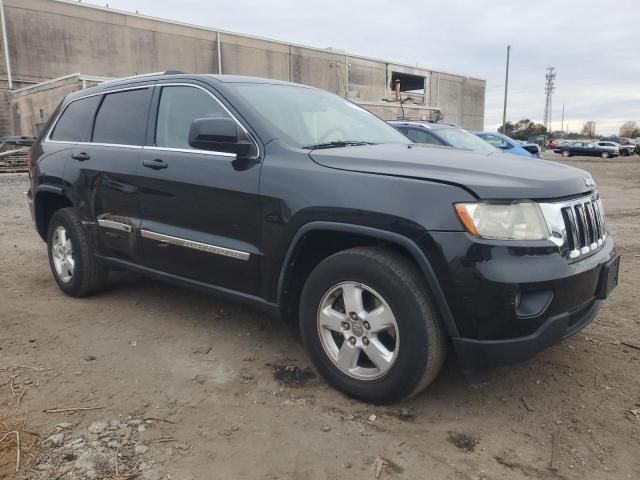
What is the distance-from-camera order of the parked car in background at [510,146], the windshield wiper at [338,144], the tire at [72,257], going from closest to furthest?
1. the windshield wiper at [338,144]
2. the tire at [72,257]
3. the parked car in background at [510,146]

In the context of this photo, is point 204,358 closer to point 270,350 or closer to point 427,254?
point 270,350

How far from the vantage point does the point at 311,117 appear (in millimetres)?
3672

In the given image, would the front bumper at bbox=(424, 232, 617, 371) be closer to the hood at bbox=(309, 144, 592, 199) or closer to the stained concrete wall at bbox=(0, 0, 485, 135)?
the hood at bbox=(309, 144, 592, 199)

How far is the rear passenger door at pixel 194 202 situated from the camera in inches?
127

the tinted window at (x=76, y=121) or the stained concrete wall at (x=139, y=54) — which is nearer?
the tinted window at (x=76, y=121)

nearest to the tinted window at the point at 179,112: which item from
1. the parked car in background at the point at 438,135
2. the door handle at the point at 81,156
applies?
the door handle at the point at 81,156

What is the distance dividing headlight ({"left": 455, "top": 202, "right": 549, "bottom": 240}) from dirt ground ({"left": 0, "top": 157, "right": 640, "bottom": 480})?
97cm

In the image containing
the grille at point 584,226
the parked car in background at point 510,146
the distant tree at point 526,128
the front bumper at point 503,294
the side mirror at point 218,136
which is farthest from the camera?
the distant tree at point 526,128

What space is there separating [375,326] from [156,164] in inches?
76.9

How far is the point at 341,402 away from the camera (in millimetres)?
2904

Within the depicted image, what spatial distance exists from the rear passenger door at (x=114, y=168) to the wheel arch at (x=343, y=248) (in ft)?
4.59

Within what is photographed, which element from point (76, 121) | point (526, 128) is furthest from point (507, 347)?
point (526, 128)

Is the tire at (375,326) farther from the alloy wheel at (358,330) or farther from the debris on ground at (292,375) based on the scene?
the debris on ground at (292,375)

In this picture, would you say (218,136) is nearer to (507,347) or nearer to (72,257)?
(507,347)
